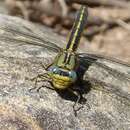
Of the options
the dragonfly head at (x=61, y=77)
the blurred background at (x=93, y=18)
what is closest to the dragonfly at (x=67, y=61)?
the dragonfly head at (x=61, y=77)

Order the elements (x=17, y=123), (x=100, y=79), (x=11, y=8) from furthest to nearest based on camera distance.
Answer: (x=11, y=8) → (x=100, y=79) → (x=17, y=123)

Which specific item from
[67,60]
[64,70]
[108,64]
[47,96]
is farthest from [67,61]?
[108,64]

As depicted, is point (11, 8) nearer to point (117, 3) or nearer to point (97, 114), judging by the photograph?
point (117, 3)

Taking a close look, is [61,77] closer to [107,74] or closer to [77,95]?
[77,95]

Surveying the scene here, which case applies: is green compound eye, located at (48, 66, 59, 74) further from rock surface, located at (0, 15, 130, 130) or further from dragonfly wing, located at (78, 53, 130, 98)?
dragonfly wing, located at (78, 53, 130, 98)

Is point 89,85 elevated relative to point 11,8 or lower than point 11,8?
elevated

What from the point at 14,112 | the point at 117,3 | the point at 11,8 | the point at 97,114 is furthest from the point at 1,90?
the point at 117,3
